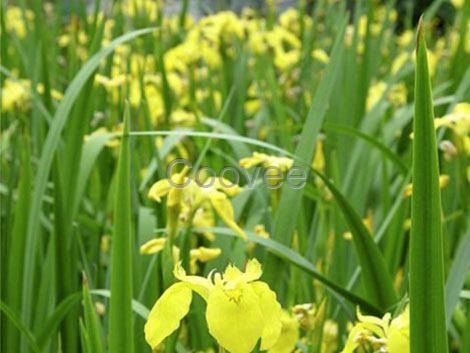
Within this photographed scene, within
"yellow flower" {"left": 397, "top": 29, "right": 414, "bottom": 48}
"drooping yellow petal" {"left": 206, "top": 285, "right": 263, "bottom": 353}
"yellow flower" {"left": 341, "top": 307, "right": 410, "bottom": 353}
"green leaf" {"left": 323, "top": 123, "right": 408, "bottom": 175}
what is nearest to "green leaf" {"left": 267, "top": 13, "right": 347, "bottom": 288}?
"green leaf" {"left": 323, "top": 123, "right": 408, "bottom": 175}

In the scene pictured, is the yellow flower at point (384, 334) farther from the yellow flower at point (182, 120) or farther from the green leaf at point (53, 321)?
the yellow flower at point (182, 120)

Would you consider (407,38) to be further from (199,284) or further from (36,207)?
(199,284)

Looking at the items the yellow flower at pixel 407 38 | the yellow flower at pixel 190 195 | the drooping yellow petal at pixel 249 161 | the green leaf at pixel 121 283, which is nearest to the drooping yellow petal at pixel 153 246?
the yellow flower at pixel 190 195

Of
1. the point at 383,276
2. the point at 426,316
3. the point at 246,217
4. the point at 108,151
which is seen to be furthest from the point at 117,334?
the point at 108,151

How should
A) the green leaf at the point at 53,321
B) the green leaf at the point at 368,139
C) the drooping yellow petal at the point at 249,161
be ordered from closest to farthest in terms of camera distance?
the green leaf at the point at 53,321 < the drooping yellow petal at the point at 249,161 < the green leaf at the point at 368,139

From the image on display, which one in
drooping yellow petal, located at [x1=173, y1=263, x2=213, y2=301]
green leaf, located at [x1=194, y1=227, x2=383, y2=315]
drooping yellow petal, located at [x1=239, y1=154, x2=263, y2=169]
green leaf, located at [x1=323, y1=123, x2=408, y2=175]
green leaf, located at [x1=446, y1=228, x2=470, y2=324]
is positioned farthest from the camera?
green leaf, located at [x1=323, y1=123, x2=408, y2=175]

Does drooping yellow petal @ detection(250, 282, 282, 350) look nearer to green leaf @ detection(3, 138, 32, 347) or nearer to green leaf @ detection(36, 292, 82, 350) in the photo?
green leaf @ detection(36, 292, 82, 350)

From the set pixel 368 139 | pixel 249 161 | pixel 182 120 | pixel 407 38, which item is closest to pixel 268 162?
pixel 249 161
